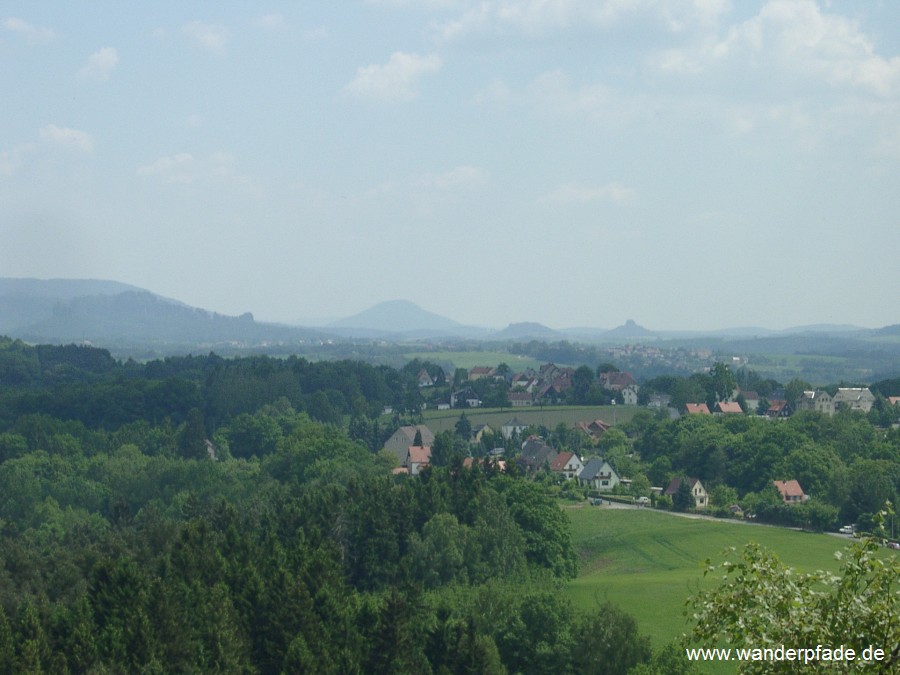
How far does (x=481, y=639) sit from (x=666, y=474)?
1632 inches

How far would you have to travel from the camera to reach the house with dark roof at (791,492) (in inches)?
2154

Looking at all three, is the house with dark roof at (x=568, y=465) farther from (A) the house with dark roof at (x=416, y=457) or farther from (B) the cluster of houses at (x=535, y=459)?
(A) the house with dark roof at (x=416, y=457)

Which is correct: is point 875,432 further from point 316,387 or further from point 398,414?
point 316,387

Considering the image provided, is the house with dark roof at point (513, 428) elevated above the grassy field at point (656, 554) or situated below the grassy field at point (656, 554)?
above

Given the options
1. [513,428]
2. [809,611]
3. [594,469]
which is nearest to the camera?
[809,611]

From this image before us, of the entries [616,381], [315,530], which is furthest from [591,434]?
[315,530]

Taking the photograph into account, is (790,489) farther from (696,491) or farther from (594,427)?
(594,427)

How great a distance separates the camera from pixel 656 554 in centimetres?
4506

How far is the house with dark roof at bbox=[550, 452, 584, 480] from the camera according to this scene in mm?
68875

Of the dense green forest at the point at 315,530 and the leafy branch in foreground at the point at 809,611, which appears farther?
the dense green forest at the point at 315,530

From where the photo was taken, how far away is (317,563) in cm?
3097

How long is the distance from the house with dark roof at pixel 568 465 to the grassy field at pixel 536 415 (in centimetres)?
1744

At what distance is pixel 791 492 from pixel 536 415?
139 ft

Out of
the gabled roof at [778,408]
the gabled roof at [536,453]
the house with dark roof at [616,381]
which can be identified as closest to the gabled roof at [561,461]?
the gabled roof at [536,453]
